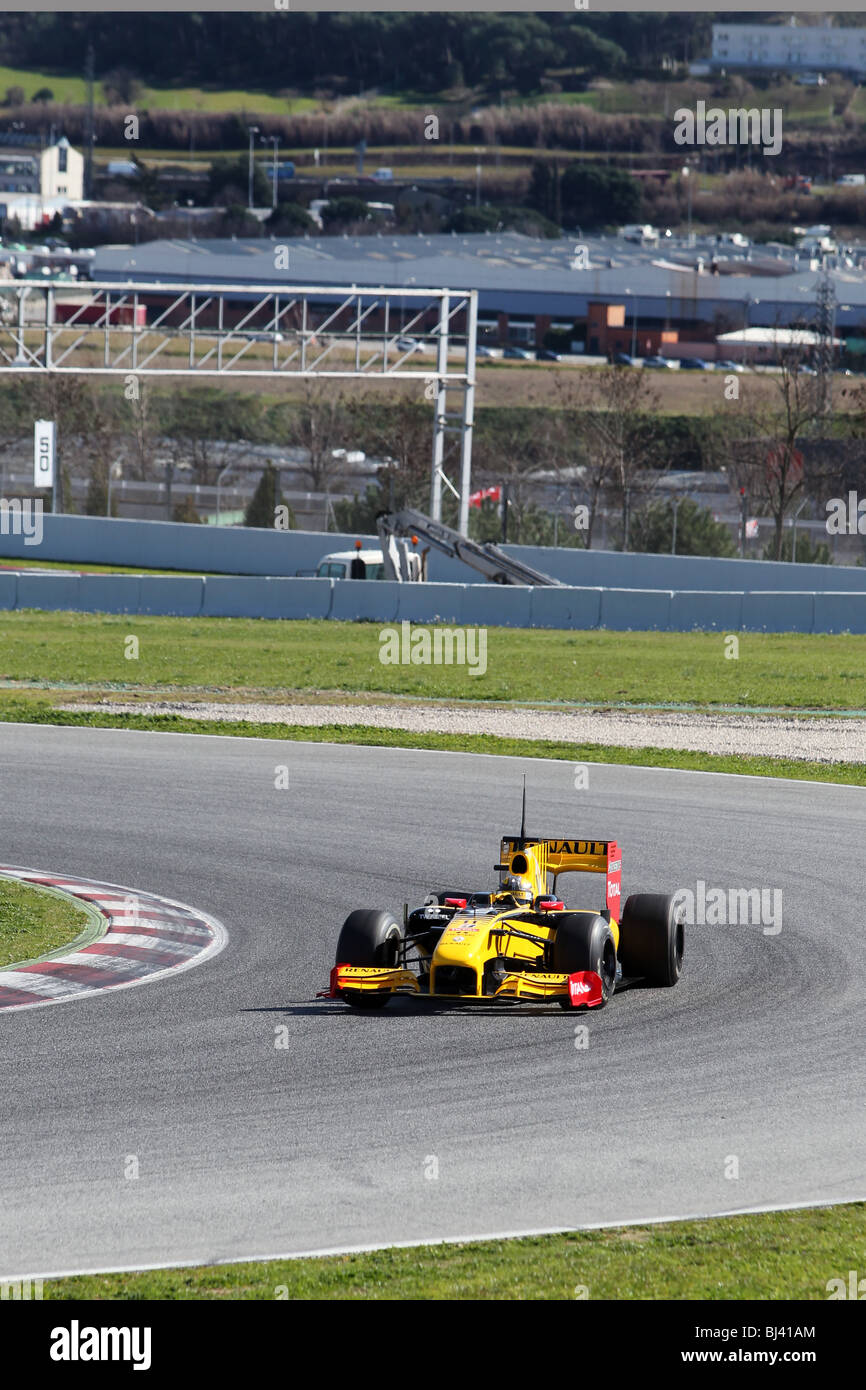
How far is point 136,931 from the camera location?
12273 millimetres

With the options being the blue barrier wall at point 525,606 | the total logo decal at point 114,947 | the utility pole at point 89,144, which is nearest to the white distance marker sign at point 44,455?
the blue barrier wall at point 525,606

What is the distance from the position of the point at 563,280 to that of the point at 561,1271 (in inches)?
4062

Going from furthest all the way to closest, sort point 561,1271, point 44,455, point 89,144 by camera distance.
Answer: point 89,144 → point 44,455 → point 561,1271

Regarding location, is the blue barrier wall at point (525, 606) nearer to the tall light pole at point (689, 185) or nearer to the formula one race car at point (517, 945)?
the formula one race car at point (517, 945)

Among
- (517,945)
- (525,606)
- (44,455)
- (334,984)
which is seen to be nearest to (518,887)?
(517,945)

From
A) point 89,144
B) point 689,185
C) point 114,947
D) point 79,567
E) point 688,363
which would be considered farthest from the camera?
Answer: point 89,144

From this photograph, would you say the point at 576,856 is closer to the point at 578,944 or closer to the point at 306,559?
the point at 578,944

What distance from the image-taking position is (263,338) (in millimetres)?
71375

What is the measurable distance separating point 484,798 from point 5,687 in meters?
10.1

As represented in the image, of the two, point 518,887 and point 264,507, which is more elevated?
point 518,887

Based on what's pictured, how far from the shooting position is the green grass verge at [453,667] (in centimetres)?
2547

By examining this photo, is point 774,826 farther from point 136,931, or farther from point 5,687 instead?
point 5,687

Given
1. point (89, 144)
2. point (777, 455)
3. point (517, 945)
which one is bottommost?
point (517, 945)
